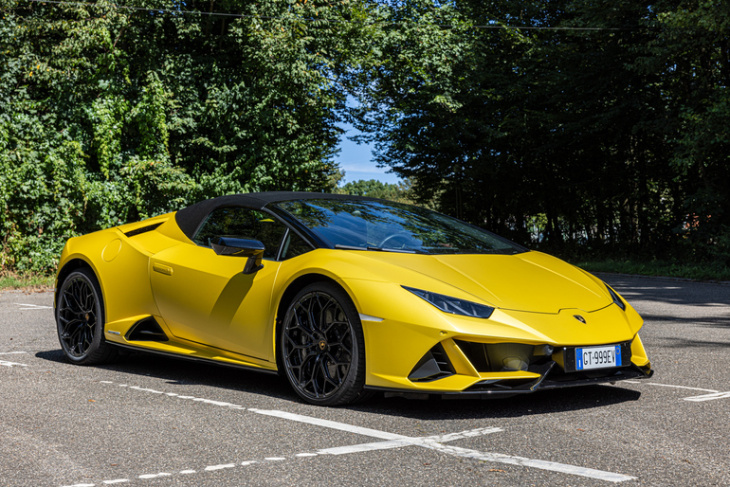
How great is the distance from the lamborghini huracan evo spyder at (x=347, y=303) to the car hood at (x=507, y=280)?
0.5 inches

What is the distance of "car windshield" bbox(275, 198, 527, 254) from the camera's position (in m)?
4.80

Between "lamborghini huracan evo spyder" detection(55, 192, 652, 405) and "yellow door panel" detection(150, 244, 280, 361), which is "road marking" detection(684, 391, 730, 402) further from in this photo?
"yellow door panel" detection(150, 244, 280, 361)

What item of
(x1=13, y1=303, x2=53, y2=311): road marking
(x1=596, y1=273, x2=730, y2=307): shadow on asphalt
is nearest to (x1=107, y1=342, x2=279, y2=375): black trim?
(x1=13, y1=303, x2=53, y2=311): road marking

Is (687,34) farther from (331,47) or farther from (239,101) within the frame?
(239,101)

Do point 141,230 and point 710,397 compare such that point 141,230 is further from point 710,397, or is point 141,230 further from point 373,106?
point 373,106

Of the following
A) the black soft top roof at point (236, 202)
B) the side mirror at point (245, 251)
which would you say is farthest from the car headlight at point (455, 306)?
the black soft top roof at point (236, 202)

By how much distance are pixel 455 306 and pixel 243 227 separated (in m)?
1.85

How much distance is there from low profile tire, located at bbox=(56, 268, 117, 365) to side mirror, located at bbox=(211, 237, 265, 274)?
1520mm

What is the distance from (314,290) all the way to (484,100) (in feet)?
85.6

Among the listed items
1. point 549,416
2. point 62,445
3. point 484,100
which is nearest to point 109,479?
point 62,445

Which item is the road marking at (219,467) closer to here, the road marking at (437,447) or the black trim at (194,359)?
the road marking at (437,447)

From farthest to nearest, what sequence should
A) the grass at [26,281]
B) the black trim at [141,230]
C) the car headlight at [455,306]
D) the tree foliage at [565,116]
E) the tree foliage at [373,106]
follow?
the tree foliage at [565,116] < the tree foliage at [373,106] < the grass at [26,281] < the black trim at [141,230] < the car headlight at [455,306]

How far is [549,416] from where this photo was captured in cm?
411

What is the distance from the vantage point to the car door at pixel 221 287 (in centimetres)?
477
